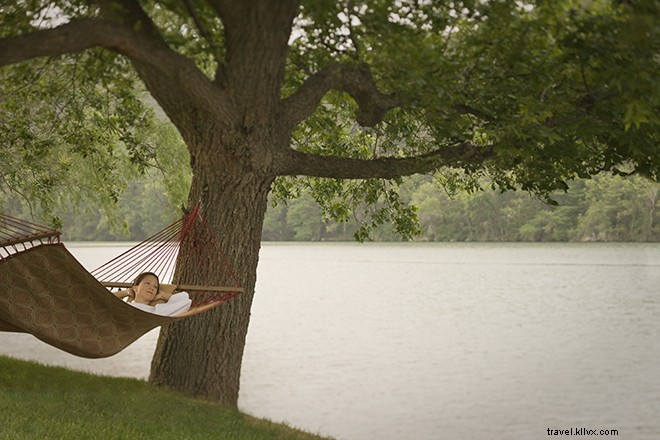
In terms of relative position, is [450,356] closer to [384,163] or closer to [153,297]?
[384,163]

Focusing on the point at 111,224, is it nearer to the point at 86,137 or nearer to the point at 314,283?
the point at 86,137

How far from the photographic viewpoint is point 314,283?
24.6m

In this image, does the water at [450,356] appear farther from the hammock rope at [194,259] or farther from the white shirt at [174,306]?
the white shirt at [174,306]

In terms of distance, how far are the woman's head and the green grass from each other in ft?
2.00

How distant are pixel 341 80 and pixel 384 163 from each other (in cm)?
70

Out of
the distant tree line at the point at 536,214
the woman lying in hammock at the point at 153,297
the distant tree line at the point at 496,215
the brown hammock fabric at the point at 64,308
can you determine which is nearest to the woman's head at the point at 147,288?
the woman lying in hammock at the point at 153,297

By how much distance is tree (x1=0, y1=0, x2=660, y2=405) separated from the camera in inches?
174

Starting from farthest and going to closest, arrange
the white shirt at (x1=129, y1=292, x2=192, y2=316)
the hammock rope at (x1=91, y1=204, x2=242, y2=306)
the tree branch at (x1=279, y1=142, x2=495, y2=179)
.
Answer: the tree branch at (x1=279, y1=142, x2=495, y2=179) < the hammock rope at (x1=91, y1=204, x2=242, y2=306) < the white shirt at (x1=129, y1=292, x2=192, y2=316)

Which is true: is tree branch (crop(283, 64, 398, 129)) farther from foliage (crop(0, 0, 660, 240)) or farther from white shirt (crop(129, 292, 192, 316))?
white shirt (crop(129, 292, 192, 316))

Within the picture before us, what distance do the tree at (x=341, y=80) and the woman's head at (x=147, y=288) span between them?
624 mm

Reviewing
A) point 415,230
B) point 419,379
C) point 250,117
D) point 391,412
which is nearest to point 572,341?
point 419,379

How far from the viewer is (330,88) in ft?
17.7

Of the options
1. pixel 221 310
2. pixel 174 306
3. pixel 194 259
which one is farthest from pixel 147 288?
pixel 221 310

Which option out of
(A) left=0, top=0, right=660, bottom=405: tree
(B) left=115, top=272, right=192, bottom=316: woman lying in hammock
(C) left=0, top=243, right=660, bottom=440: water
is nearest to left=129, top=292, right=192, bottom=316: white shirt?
(B) left=115, top=272, right=192, bottom=316: woman lying in hammock
